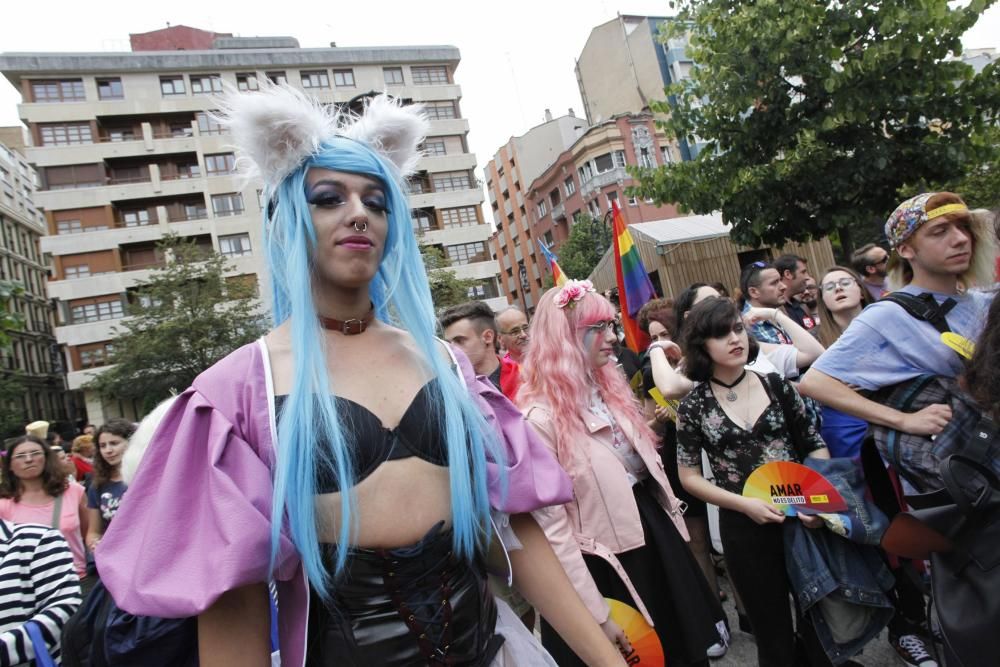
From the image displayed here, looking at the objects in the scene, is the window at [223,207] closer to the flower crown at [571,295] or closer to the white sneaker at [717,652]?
the flower crown at [571,295]

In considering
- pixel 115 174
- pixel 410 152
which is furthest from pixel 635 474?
pixel 115 174

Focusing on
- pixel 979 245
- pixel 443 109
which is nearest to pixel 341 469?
pixel 979 245

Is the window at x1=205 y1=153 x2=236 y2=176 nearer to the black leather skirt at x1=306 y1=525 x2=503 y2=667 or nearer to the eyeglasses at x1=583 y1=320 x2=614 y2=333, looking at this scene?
the eyeglasses at x1=583 y1=320 x2=614 y2=333

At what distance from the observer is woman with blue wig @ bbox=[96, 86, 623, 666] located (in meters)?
1.10

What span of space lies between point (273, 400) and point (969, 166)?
35.2 feet

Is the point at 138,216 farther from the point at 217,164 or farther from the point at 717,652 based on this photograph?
the point at 717,652

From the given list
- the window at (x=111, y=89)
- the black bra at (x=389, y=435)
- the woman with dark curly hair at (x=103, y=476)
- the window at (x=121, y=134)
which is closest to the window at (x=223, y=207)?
the window at (x=121, y=134)

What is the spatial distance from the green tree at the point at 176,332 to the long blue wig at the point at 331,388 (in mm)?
24787

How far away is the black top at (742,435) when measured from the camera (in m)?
2.85

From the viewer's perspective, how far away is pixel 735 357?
2939 millimetres

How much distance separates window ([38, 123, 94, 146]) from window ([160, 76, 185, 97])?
14.7 feet

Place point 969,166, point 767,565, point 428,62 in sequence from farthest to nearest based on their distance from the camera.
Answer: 1. point 428,62
2. point 969,166
3. point 767,565

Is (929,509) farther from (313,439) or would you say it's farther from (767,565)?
(313,439)

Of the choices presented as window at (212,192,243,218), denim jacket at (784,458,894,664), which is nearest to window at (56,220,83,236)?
window at (212,192,243,218)
